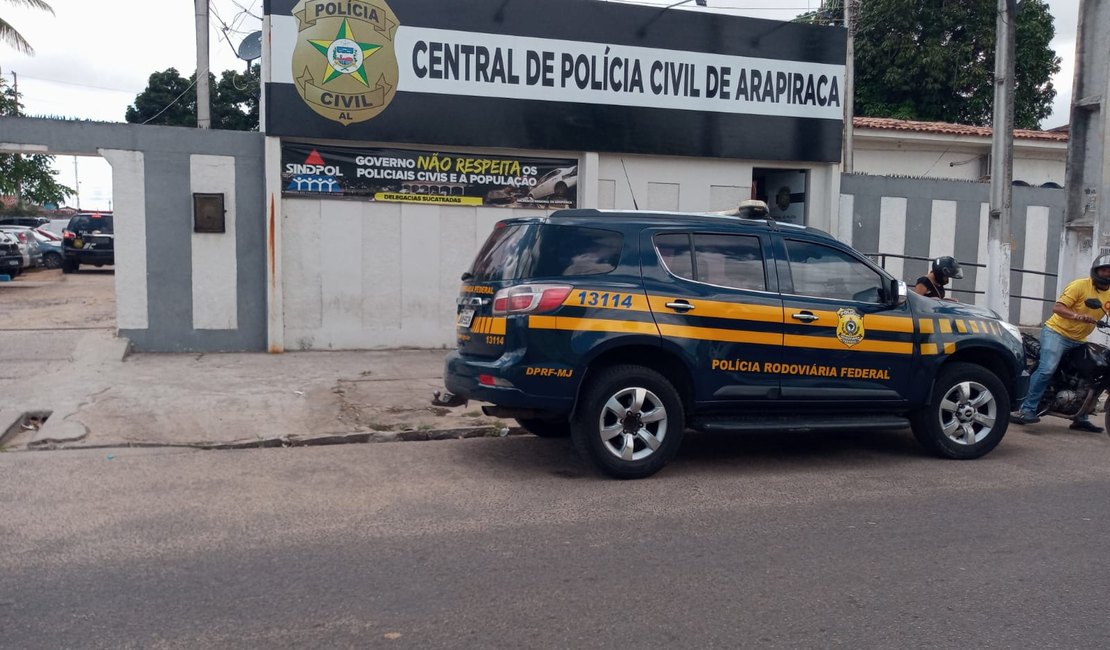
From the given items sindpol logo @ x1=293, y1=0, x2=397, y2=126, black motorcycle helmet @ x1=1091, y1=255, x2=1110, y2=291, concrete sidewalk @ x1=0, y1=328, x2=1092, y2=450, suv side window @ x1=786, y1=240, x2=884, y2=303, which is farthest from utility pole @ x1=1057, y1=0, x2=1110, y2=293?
sindpol logo @ x1=293, y1=0, x2=397, y2=126

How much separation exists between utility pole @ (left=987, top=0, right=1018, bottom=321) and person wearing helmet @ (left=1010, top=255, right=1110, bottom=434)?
293 cm

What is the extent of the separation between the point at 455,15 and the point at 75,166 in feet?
284

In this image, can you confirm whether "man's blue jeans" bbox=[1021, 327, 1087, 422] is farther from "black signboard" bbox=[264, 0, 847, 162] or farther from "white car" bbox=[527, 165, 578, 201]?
"white car" bbox=[527, 165, 578, 201]

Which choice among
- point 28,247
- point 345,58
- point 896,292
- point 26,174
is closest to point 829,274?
point 896,292

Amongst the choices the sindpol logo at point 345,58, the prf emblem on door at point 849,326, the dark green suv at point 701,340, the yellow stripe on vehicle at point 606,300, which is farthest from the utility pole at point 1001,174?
the sindpol logo at point 345,58

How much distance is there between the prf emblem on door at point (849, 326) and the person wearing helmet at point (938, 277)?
204 cm

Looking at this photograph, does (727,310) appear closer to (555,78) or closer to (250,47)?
(555,78)

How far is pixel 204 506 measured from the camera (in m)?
6.41

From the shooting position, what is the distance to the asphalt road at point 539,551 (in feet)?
14.7

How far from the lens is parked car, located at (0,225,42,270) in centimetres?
2350

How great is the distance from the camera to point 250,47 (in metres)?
13.8

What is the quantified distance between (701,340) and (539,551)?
2.39 metres

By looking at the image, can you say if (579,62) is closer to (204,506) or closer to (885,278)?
(885,278)

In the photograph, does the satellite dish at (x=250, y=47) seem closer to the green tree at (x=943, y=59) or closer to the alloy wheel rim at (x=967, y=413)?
the alloy wheel rim at (x=967, y=413)
